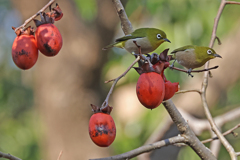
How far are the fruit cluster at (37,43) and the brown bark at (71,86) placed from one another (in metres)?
Result: 3.08

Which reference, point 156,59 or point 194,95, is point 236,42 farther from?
point 156,59

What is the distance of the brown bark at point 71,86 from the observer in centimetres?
412

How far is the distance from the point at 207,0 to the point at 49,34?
4.37m

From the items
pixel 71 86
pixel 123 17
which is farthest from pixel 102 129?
pixel 71 86

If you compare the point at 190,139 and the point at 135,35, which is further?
the point at 135,35

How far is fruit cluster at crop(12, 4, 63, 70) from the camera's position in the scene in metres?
0.97

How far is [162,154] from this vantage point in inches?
120

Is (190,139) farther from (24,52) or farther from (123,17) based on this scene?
(24,52)

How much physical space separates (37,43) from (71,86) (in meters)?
3.17

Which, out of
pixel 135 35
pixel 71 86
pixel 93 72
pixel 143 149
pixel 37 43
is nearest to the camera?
pixel 37 43

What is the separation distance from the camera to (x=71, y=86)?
4133 millimetres

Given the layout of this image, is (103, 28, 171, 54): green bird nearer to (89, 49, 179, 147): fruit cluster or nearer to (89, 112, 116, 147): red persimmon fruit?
(89, 49, 179, 147): fruit cluster

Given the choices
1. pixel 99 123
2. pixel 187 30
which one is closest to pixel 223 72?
pixel 187 30

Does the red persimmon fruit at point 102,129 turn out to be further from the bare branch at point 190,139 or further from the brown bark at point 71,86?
the brown bark at point 71,86
